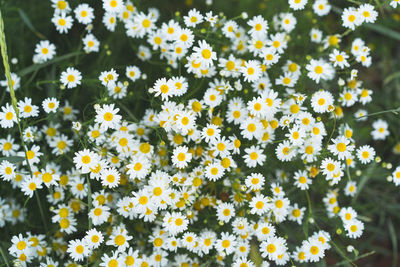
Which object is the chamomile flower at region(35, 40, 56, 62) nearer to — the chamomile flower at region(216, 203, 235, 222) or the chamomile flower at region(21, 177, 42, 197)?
the chamomile flower at region(21, 177, 42, 197)

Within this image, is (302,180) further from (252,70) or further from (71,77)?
(71,77)

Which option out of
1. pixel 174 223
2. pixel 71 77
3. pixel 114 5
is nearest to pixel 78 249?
pixel 174 223

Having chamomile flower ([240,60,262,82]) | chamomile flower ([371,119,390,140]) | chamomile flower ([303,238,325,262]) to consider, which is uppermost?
chamomile flower ([240,60,262,82])

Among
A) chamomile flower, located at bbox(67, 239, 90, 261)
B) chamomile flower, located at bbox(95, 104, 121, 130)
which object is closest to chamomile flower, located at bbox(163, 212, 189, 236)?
chamomile flower, located at bbox(67, 239, 90, 261)

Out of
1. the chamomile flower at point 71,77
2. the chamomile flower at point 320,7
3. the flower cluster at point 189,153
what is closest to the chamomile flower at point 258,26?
the flower cluster at point 189,153

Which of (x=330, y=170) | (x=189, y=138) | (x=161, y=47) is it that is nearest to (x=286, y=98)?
(x=330, y=170)

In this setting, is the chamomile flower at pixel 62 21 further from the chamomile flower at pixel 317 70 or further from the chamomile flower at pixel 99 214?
the chamomile flower at pixel 317 70

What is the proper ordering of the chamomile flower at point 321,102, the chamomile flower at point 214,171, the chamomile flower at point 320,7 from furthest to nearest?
the chamomile flower at point 320,7
the chamomile flower at point 321,102
the chamomile flower at point 214,171

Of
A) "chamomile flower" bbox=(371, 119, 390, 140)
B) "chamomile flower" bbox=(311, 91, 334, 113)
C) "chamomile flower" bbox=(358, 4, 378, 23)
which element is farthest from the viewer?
"chamomile flower" bbox=(371, 119, 390, 140)

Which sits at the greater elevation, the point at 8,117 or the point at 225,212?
the point at 8,117

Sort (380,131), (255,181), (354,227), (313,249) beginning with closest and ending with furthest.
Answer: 1. (255,181)
2. (313,249)
3. (354,227)
4. (380,131)

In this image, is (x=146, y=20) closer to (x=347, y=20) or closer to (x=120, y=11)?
(x=120, y=11)

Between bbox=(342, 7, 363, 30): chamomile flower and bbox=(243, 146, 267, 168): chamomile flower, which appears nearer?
bbox=(243, 146, 267, 168): chamomile flower
